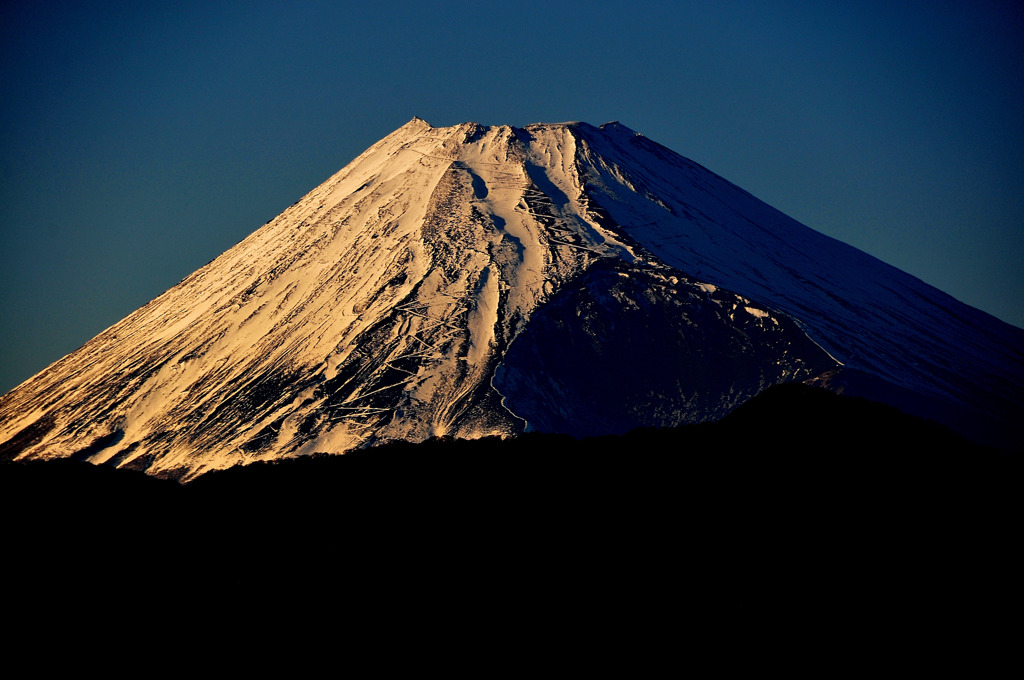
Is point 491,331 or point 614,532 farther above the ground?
point 491,331

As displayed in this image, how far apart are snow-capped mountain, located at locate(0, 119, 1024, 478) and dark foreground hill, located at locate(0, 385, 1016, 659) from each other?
3244 cm

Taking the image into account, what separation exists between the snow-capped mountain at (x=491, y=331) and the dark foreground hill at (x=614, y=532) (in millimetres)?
32438

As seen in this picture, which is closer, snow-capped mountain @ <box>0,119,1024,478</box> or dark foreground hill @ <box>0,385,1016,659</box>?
dark foreground hill @ <box>0,385,1016,659</box>

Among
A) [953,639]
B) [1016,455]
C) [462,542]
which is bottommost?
[462,542]

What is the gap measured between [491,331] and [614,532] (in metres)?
44.9

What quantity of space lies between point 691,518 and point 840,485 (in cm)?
263

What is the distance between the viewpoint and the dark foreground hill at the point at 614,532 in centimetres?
1872

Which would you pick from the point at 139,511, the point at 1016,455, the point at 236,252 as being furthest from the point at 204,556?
the point at 236,252

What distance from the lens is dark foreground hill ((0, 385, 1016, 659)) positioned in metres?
18.7

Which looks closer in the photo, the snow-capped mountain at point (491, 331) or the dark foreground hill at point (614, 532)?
the dark foreground hill at point (614, 532)

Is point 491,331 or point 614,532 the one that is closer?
point 614,532

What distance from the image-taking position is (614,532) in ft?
68.6

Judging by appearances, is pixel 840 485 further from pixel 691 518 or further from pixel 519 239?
pixel 519 239

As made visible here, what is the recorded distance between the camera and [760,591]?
1872cm
